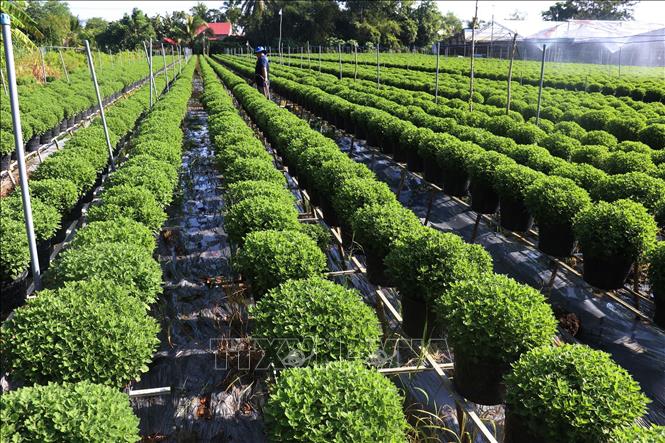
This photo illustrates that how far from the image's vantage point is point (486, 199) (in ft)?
28.8

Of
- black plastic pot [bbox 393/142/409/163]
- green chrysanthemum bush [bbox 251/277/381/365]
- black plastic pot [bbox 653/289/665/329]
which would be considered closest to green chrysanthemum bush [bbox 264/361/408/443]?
green chrysanthemum bush [bbox 251/277/381/365]

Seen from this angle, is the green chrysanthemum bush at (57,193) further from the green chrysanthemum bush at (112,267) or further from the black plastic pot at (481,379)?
the black plastic pot at (481,379)

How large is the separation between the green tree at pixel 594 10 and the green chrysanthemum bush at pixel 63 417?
122 m

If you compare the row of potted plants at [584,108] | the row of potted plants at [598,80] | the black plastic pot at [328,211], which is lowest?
the black plastic pot at [328,211]

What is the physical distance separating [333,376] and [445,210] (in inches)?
296

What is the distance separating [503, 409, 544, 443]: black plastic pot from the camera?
3519 mm

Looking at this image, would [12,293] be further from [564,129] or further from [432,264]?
[564,129]

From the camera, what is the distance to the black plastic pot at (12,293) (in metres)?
5.84

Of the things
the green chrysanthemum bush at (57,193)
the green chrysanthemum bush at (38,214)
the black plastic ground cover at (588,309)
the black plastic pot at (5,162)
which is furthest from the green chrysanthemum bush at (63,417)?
the black plastic pot at (5,162)

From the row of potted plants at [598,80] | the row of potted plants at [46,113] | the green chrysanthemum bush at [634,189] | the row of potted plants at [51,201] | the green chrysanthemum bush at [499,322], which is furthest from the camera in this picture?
the row of potted plants at [598,80]

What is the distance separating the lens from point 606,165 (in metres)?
9.09

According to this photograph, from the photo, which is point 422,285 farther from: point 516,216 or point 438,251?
point 516,216

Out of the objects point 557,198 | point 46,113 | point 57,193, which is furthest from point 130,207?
point 46,113

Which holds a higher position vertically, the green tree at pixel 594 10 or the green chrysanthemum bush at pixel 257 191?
the green tree at pixel 594 10
